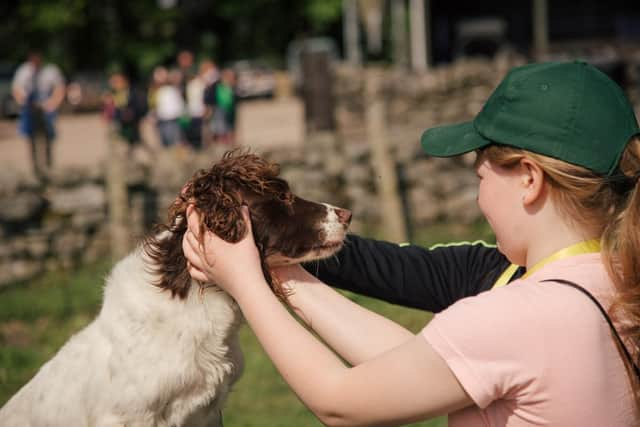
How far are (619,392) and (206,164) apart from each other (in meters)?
9.53

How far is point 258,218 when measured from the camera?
3080 millimetres

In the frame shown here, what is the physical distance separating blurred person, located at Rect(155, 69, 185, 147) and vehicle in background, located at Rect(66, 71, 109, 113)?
17.2 m

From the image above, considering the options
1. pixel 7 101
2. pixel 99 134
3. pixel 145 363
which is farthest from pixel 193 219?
pixel 7 101

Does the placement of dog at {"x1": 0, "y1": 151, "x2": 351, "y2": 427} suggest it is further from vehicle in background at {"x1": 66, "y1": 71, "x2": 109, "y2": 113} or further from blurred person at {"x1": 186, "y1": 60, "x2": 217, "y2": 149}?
vehicle in background at {"x1": 66, "y1": 71, "x2": 109, "y2": 113}

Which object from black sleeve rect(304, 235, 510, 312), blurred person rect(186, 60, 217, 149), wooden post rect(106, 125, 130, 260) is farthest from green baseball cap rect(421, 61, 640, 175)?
blurred person rect(186, 60, 217, 149)

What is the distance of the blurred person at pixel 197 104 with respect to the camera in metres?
16.4

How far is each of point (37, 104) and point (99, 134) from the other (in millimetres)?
9928

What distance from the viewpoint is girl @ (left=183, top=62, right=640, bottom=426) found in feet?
6.25

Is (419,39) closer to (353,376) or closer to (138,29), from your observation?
(138,29)

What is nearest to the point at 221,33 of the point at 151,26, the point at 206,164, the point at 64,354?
the point at 151,26

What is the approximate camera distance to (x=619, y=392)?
201 centimetres

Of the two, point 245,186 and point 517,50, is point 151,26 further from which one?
point 245,186

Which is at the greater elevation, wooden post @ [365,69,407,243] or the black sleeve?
the black sleeve

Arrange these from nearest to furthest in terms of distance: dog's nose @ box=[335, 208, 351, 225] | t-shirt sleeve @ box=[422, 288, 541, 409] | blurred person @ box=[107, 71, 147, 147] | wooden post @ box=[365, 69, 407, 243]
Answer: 1. t-shirt sleeve @ box=[422, 288, 541, 409]
2. dog's nose @ box=[335, 208, 351, 225]
3. wooden post @ box=[365, 69, 407, 243]
4. blurred person @ box=[107, 71, 147, 147]
